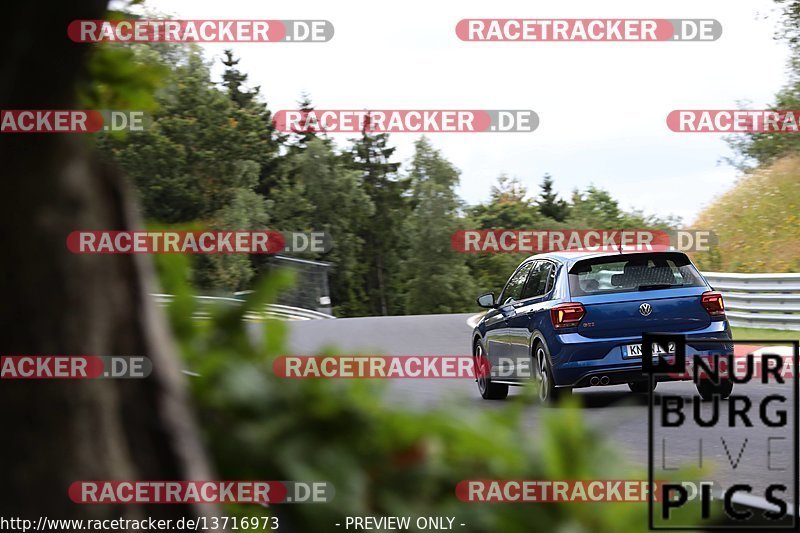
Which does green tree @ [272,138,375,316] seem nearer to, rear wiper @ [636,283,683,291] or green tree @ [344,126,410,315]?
Result: green tree @ [344,126,410,315]

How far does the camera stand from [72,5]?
168 cm

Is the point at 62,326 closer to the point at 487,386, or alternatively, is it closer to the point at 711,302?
the point at 711,302

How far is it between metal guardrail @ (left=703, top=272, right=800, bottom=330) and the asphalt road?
268 inches

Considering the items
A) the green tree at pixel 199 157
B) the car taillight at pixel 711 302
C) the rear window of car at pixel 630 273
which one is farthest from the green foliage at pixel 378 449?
the green tree at pixel 199 157

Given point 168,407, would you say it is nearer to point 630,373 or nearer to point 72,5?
point 72,5

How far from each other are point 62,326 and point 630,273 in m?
11.0

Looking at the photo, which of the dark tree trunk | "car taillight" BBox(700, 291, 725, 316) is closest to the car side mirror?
"car taillight" BBox(700, 291, 725, 316)

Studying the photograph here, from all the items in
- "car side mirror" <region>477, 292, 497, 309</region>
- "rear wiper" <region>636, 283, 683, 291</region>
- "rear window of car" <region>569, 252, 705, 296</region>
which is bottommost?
"car side mirror" <region>477, 292, 497, 309</region>

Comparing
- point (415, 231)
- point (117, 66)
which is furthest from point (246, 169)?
point (117, 66)

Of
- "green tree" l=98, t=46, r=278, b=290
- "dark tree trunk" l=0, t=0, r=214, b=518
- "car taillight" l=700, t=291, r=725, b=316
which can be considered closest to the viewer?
"dark tree trunk" l=0, t=0, r=214, b=518

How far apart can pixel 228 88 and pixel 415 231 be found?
19.7 meters

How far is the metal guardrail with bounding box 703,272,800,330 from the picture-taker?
77.1ft

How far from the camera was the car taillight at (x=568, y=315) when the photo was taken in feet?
39.8

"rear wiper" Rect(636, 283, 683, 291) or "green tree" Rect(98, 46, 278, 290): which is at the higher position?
"green tree" Rect(98, 46, 278, 290)
